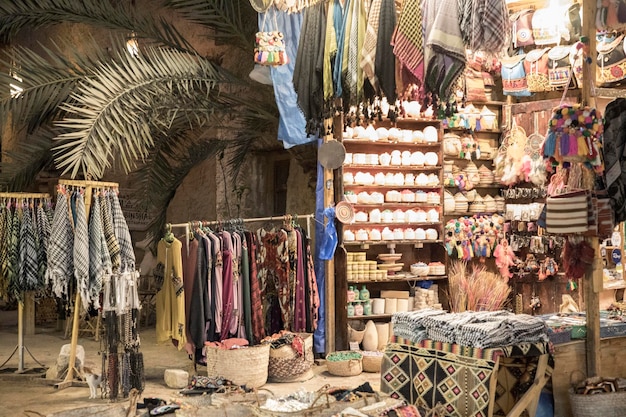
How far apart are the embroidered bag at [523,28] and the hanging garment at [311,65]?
3650mm

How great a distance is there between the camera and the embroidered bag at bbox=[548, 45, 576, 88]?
831 centimetres

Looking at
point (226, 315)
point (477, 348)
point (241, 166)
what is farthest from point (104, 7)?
point (477, 348)

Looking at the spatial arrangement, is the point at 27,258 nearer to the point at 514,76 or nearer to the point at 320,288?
the point at 320,288

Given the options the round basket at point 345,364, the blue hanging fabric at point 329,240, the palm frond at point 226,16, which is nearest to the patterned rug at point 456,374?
the round basket at point 345,364

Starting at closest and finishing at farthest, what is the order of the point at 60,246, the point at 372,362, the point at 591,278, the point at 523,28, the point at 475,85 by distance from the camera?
the point at 591,278
the point at 60,246
the point at 372,362
the point at 523,28
the point at 475,85

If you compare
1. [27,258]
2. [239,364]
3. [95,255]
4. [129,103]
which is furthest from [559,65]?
[27,258]

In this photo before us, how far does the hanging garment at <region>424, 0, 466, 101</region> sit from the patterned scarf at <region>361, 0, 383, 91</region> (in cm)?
42

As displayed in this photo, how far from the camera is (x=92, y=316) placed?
9.77 m

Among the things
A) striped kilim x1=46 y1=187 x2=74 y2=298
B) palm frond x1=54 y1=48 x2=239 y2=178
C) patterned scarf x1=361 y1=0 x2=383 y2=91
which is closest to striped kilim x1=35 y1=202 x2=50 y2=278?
palm frond x1=54 y1=48 x2=239 y2=178

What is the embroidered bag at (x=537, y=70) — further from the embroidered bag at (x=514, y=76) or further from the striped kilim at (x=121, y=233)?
the striped kilim at (x=121, y=233)

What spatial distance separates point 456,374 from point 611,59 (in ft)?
15.9

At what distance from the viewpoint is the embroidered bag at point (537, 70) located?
335 inches

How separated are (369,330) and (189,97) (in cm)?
327

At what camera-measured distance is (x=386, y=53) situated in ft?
17.4
